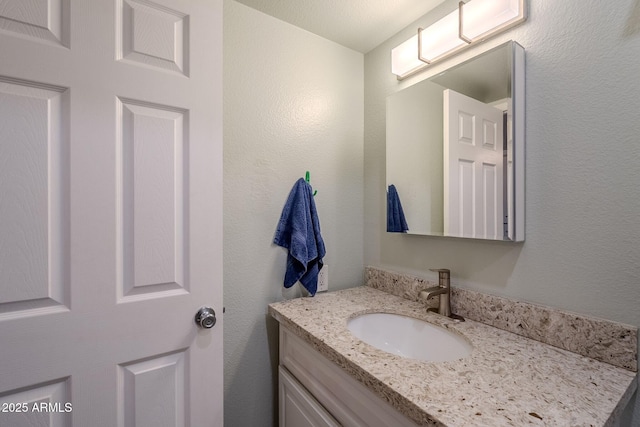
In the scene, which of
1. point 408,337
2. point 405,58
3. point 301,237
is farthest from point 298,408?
point 405,58

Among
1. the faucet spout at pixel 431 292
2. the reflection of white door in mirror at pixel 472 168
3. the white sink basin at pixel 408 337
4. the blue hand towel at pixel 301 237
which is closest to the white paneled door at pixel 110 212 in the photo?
the blue hand towel at pixel 301 237

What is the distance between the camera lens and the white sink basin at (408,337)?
1.00 m

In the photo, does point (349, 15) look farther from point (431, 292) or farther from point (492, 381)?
point (492, 381)

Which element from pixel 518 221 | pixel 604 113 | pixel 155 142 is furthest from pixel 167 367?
pixel 604 113

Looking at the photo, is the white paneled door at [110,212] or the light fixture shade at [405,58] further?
the light fixture shade at [405,58]

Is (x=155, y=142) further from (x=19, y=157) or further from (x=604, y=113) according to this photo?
(x=604, y=113)

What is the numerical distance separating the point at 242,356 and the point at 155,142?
0.97 metres

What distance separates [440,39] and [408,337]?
48.5 inches

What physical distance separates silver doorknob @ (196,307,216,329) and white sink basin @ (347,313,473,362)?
518mm

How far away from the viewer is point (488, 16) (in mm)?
1005

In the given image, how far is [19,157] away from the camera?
0.71 metres

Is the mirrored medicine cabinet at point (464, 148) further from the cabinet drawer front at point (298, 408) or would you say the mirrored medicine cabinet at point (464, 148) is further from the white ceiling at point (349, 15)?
the cabinet drawer front at point (298, 408)

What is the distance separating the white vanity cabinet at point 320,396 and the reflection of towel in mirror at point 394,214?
0.68 metres

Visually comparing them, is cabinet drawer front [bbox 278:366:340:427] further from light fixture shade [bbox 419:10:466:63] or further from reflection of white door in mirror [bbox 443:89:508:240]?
light fixture shade [bbox 419:10:466:63]
